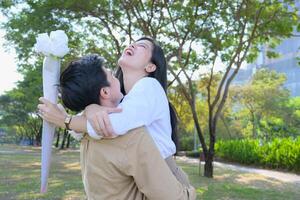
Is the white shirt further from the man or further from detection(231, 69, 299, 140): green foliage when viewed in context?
detection(231, 69, 299, 140): green foliage

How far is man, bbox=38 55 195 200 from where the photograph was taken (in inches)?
54.5

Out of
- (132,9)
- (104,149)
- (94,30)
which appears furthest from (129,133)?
(94,30)

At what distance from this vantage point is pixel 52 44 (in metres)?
1.54

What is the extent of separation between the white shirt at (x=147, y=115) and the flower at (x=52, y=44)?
0.31 meters

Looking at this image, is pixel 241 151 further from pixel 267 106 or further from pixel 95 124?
pixel 95 124

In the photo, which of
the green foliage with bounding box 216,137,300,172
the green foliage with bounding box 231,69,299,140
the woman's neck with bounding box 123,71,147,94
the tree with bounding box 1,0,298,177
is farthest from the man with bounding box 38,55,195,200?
the green foliage with bounding box 231,69,299,140

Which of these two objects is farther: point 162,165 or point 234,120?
point 234,120

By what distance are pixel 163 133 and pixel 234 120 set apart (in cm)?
3214

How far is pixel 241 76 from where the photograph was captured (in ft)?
206

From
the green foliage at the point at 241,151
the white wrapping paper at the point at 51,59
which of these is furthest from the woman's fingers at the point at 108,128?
the green foliage at the point at 241,151

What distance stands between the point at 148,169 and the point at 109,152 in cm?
14

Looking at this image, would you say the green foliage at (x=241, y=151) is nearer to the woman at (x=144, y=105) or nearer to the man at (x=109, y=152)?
the woman at (x=144, y=105)

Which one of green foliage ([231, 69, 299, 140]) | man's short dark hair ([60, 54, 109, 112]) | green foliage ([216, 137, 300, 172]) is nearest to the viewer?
man's short dark hair ([60, 54, 109, 112])

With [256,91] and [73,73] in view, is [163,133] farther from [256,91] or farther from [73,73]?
[256,91]
